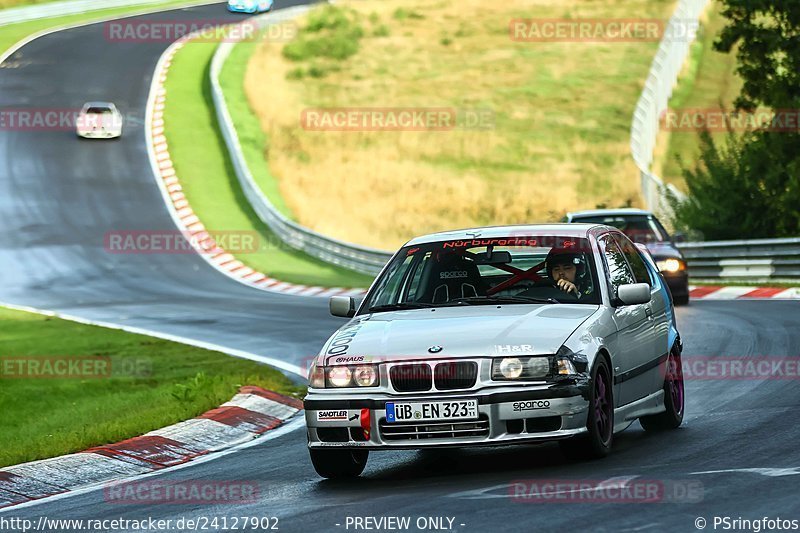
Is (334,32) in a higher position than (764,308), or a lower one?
higher

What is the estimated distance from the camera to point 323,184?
43875 millimetres

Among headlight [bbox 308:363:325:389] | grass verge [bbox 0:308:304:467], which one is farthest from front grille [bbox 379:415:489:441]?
grass verge [bbox 0:308:304:467]

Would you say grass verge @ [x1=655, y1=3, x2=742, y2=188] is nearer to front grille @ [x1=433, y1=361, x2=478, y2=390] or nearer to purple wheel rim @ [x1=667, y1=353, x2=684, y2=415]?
purple wheel rim @ [x1=667, y1=353, x2=684, y2=415]

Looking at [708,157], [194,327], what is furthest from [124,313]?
[708,157]

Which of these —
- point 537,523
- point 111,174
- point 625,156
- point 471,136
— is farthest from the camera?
point 471,136

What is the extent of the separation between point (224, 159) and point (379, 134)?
8.40 meters

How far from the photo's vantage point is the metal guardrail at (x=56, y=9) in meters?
61.8

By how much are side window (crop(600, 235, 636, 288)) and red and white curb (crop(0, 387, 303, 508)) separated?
3.40m

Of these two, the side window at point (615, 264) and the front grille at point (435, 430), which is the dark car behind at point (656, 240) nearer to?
the side window at point (615, 264)

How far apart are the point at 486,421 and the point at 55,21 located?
57.3 meters

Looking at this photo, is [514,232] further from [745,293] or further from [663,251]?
[745,293]

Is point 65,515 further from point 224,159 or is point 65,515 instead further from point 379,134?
point 379,134

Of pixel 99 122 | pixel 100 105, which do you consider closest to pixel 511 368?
pixel 99 122

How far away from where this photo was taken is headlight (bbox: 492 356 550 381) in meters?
8.52
